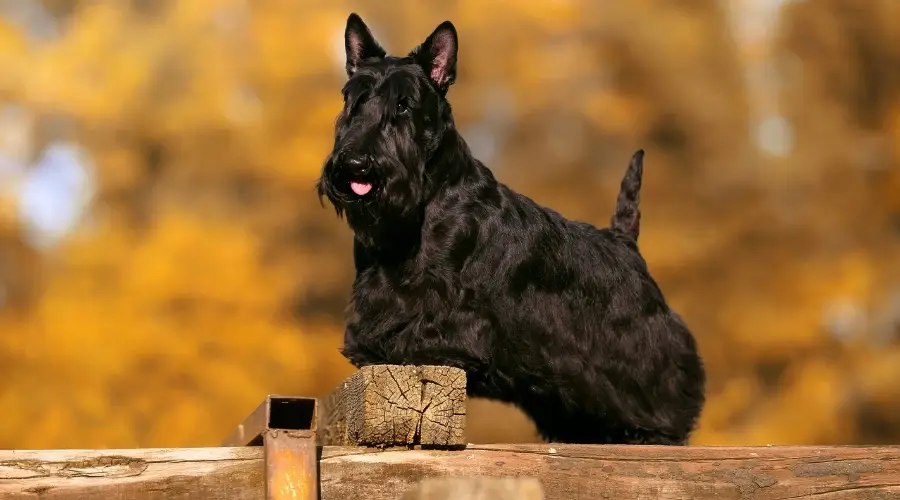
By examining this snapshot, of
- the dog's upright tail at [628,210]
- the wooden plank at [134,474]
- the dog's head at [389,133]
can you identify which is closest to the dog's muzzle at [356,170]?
the dog's head at [389,133]

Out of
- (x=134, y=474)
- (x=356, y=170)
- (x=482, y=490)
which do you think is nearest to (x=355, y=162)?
(x=356, y=170)

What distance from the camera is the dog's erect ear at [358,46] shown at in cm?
511

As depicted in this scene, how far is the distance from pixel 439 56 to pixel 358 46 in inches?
15.1

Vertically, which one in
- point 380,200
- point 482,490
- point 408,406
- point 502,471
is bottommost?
point 482,490

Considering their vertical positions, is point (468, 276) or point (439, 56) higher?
point (439, 56)

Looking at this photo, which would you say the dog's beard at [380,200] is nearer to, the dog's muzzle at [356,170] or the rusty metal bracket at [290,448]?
the dog's muzzle at [356,170]

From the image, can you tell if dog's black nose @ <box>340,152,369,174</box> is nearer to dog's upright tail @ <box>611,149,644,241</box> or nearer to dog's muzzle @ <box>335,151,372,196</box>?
dog's muzzle @ <box>335,151,372,196</box>

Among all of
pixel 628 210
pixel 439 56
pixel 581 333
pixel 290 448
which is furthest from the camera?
pixel 628 210

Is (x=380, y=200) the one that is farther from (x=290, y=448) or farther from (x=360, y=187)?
(x=290, y=448)

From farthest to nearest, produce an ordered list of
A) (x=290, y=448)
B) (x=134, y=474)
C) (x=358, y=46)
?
(x=358, y=46), (x=290, y=448), (x=134, y=474)

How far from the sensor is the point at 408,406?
3.68 meters

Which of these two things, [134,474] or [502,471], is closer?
[134,474]

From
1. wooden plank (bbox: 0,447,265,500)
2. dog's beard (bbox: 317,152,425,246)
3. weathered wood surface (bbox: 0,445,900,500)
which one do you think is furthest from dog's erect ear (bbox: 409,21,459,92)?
wooden plank (bbox: 0,447,265,500)

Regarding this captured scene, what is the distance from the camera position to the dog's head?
4602mm
